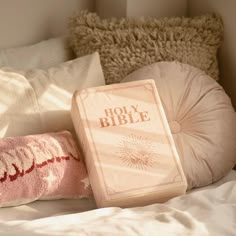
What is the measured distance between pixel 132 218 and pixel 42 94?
48 centimetres

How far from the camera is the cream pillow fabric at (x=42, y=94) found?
4.72 feet

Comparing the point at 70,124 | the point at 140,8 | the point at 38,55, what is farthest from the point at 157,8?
the point at 70,124

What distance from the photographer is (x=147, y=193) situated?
4.55ft

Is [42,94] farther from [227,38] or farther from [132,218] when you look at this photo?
[227,38]

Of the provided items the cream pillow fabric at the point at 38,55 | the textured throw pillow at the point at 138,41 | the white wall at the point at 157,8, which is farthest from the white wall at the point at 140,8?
the cream pillow fabric at the point at 38,55

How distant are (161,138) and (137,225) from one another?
341mm

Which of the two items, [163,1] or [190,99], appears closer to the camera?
[190,99]

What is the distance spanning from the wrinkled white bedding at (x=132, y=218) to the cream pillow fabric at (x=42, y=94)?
0.23 m

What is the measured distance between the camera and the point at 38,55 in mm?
1687

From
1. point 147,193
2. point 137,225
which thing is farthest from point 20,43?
point 137,225

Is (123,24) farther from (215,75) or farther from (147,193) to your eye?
(147,193)

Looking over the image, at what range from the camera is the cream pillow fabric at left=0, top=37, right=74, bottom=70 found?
1640 millimetres

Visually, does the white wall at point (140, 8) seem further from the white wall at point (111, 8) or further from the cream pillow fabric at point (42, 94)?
the cream pillow fabric at point (42, 94)

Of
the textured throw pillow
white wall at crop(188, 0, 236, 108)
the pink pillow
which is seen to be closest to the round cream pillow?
the textured throw pillow
